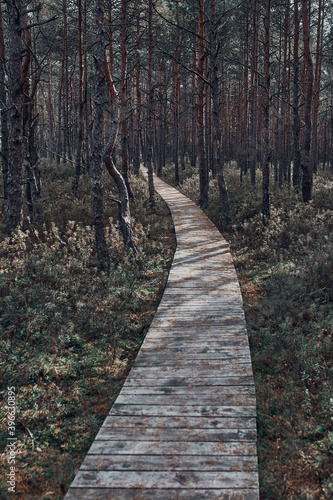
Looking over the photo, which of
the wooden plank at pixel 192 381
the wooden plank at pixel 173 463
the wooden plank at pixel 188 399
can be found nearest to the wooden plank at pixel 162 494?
the wooden plank at pixel 173 463

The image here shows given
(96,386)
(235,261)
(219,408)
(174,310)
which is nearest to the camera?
(219,408)

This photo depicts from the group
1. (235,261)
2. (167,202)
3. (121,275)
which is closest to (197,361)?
(121,275)

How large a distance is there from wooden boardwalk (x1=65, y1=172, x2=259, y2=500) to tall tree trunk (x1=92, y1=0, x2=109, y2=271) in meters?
2.81

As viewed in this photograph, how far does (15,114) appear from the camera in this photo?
8.22m

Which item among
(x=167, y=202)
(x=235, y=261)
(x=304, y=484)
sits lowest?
(x=304, y=484)

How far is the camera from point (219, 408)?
365 cm

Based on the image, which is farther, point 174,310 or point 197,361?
point 174,310

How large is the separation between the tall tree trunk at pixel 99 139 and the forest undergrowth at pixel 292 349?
3.38 metres

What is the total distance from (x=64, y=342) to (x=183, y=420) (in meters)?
2.58

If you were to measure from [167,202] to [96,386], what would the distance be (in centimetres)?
1386

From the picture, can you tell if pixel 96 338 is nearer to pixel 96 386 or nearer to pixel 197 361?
pixel 96 386

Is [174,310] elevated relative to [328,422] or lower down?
elevated

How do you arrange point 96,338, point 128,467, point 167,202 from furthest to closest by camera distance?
point 167,202 → point 96,338 → point 128,467

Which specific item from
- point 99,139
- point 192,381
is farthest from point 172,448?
point 99,139
